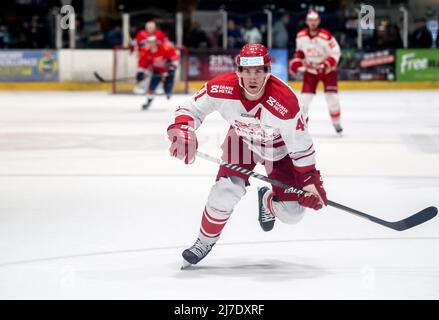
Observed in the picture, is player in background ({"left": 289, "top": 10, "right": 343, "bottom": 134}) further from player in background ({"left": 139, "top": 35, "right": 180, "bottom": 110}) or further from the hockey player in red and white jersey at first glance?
the hockey player in red and white jersey

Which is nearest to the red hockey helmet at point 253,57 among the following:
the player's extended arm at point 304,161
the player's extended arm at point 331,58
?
the player's extended arm at point 304,161

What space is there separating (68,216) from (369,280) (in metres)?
2.09

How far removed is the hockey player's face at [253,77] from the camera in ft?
13.6

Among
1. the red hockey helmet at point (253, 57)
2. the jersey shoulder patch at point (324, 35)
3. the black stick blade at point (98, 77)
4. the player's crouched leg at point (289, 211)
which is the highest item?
the red hockey helmet at point (253, 57)

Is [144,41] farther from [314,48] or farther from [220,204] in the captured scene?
[220,204]

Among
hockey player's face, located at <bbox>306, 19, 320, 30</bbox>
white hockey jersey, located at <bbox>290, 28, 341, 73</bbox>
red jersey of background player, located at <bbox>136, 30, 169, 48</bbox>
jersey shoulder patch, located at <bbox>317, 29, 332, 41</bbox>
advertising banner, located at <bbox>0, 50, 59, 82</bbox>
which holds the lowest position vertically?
advertising banner, located at <bbox>0, 50, 59, 82</bbox>

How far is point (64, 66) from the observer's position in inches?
666

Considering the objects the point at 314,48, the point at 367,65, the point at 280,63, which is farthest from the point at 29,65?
the point at 314,48

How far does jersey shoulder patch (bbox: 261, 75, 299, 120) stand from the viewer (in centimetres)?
421

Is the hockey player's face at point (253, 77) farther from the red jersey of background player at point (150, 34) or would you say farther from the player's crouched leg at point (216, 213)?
the red jersey of background player at point (150, 34)

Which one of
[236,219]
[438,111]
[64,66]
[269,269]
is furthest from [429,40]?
[269,269]

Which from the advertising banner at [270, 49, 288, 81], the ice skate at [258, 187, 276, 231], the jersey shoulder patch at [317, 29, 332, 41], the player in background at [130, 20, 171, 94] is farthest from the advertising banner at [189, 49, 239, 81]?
the ice skate at [258, 187, 276, 231]

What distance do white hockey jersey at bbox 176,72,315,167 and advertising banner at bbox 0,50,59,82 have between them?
1271cm
